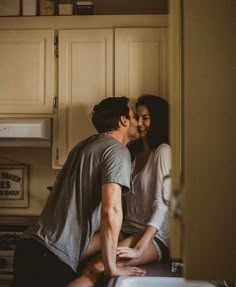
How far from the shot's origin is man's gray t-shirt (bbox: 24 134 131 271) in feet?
5.82

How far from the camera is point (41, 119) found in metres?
2.41

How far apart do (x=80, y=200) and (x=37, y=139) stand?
66cm

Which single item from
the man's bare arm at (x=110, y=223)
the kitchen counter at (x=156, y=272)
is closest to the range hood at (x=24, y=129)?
the man's bare arm at (x=110, y=223)

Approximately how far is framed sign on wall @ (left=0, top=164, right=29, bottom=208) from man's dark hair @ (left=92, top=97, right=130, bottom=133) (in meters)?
0.91

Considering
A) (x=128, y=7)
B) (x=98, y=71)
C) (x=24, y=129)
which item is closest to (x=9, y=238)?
(x=24, y=129)

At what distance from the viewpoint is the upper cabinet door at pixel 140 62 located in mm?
2404

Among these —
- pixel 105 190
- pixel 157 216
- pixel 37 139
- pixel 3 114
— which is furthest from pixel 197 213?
pixel 3 114

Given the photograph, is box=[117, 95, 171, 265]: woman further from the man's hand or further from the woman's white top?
the man's hand

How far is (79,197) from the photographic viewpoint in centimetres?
182

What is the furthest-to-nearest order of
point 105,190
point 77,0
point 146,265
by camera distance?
1. point 77,0
2. point 146,265
3. point 105,190

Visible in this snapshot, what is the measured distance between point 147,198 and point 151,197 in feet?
0.10

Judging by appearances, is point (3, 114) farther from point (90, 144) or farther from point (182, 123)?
point (182, 123)

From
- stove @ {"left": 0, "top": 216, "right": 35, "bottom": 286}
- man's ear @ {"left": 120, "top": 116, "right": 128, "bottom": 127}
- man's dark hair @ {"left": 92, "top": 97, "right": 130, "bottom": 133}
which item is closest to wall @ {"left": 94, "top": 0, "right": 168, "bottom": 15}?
man's dark hair @ {"left": 92, "top": 97, "right": 130, "bottom": 133}

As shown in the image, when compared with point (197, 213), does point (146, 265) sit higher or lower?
lower
